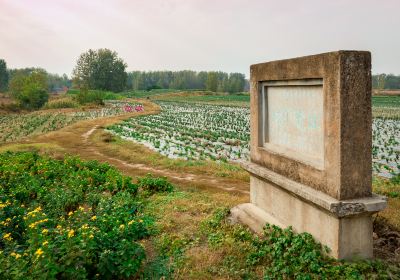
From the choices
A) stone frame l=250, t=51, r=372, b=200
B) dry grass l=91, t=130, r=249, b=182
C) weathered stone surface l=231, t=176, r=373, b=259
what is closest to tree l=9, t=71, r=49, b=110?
dry grass l=91, t=130, r=249, b=182

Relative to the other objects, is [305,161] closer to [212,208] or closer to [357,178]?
[357,178]

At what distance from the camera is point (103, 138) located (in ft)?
75.9

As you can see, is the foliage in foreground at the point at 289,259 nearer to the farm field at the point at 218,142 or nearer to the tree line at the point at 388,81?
the farm field at the point at 218,142

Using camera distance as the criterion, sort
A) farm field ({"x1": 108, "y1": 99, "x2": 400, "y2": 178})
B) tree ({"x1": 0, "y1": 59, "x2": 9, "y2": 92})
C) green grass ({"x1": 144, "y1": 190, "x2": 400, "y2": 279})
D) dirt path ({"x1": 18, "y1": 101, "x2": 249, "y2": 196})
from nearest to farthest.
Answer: green grass ({"x1": 144, "y1": 190, "x2": 400, "y2": 279}) → dirt path ({"x1": 18, "y1": 101, "x2": 249, "y2": 196}) → farm field ({"x1": 108, "y1": 99, "x2": 400, "y2": 178}) → tree ({"x1": 0, "y1": 59, "x2": 9, "y2": 92})

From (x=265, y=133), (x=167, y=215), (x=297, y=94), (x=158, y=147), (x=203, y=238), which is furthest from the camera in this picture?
(x=158, y=147)

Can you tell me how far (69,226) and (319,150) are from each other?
4.31 meters

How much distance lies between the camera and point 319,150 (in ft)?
18.4

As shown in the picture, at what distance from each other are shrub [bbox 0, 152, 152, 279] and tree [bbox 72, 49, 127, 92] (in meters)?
89.6

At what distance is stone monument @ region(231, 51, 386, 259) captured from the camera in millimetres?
4895

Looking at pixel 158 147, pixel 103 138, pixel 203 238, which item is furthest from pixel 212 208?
pixel 103 138

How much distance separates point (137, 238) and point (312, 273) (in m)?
3.22

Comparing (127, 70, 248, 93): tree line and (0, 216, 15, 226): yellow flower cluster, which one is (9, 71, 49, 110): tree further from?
(0, 216, 15, 226): yellow flower cluster

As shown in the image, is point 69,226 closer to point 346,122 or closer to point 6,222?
point 6,222

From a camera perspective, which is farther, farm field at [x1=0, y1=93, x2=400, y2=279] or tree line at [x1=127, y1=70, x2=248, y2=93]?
tree line at [x1=127, y1=70, x2=248, y2=93]
